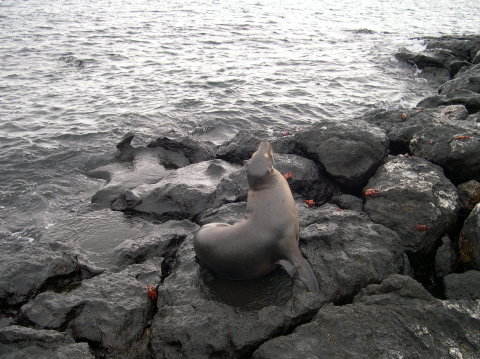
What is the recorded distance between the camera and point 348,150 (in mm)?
7445

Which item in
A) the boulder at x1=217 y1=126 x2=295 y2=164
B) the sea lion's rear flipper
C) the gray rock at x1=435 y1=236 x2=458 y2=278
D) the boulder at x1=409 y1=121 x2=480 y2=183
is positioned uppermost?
the boulder at x1=409 y1=121 x2=480 y2=183

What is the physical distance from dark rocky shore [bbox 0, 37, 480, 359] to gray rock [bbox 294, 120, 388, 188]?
0.9 inches

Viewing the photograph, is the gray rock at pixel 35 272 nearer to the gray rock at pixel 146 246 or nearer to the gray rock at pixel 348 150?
the gray rock at pixel 146 246

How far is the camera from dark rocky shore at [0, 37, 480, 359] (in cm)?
405

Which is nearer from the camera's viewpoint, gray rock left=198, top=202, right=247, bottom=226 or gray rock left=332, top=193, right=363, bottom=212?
gray rock left=198, top=202, right=247, bottom=226

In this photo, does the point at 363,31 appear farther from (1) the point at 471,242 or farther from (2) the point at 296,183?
(1) the point at 471,242

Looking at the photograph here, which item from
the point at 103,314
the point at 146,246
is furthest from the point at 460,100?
the point at 103,314

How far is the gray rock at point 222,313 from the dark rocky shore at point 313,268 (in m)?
0.01

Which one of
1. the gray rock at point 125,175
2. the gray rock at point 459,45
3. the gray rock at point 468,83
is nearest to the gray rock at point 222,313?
the gray rock at point 125,175

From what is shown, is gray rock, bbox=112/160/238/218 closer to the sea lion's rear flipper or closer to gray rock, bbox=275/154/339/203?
gray rock, bbox=275/154/339/203

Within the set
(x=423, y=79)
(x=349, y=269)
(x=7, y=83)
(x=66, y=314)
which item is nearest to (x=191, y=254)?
(x=66, y=314)

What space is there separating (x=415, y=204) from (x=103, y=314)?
186 inches

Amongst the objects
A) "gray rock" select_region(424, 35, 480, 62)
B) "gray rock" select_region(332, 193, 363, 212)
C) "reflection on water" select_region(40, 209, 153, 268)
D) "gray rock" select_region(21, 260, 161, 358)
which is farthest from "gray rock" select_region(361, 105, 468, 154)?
"gray rock" select_region(424, 35, 480, 62)

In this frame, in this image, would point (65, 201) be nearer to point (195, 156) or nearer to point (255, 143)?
point (195, 156)
